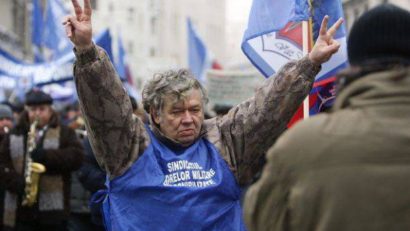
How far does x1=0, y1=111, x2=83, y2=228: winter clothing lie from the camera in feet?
25.5

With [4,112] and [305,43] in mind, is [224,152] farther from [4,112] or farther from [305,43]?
[4,112]

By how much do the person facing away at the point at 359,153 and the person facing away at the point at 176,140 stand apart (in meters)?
1.54

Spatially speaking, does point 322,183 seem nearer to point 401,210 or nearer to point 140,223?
point 401,210

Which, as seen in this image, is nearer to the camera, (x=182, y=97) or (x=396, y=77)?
(x=396, y=77)

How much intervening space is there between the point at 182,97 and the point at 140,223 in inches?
25.8

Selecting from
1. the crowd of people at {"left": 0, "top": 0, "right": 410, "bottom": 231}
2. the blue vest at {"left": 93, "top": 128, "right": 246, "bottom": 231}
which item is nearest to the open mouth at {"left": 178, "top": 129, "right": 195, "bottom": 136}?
the crowd of people at {"left": 0, "top": 0, "right": 410, "bottom": 231}

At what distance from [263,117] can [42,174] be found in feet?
14.4

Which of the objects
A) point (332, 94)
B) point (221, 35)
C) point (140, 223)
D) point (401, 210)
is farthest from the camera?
point (221, 35)

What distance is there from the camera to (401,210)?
A: 2115 mm

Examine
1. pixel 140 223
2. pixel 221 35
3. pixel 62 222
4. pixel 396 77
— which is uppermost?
pixel 396 77

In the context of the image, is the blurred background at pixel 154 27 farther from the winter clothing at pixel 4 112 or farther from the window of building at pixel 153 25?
the winter clothing at pixel 4 112

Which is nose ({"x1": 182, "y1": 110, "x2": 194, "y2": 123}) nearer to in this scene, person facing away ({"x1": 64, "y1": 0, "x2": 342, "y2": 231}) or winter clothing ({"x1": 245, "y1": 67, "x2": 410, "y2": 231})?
person facing away ({"x1": 64, "y1": 0, "x2": 342, "y2": 231})

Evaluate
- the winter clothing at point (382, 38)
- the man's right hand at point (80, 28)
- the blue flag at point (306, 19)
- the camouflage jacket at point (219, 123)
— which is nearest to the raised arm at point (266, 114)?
the camouflage jacket at point (219, 123)

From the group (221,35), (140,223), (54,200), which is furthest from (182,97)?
(221,35)
